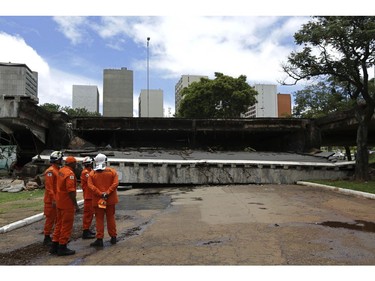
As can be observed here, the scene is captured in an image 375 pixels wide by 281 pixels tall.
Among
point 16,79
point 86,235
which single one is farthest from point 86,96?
point 86,235

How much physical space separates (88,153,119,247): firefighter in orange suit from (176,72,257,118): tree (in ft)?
119

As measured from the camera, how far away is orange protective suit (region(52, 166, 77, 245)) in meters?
5.53

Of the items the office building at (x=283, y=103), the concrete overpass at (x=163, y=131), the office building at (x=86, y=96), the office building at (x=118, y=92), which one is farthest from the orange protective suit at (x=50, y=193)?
the office building at (x=283, y=103)

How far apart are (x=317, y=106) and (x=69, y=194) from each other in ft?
122

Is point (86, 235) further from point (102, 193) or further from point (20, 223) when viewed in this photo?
point (20, 223)

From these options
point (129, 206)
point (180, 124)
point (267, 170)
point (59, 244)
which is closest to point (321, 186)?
point (267, 170)

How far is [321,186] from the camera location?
47.2 feet

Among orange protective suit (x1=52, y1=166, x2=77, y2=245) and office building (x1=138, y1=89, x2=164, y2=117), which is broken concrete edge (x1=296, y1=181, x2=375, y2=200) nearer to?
orange protective suit (x1=52, y1=166, x2=77, y2=245)

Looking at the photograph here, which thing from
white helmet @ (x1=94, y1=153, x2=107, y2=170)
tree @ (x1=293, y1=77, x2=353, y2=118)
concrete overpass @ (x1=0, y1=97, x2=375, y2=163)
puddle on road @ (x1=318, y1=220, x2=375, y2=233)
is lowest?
puddle on road @ (x1=318, y1=220, x2=375, y2=233)

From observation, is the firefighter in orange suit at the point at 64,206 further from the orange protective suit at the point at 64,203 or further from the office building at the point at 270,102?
the office building at the point at 270,102

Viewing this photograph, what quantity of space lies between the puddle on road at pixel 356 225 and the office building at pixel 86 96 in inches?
2801

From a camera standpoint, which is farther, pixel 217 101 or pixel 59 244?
pixel 217 101

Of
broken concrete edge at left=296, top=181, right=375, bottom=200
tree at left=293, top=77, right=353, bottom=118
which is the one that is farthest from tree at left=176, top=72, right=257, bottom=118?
broken concrete edge at left=296, top=181, right=375, bottom=200

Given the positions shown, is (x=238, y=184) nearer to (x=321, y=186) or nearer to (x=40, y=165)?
(x=321, y=186)
